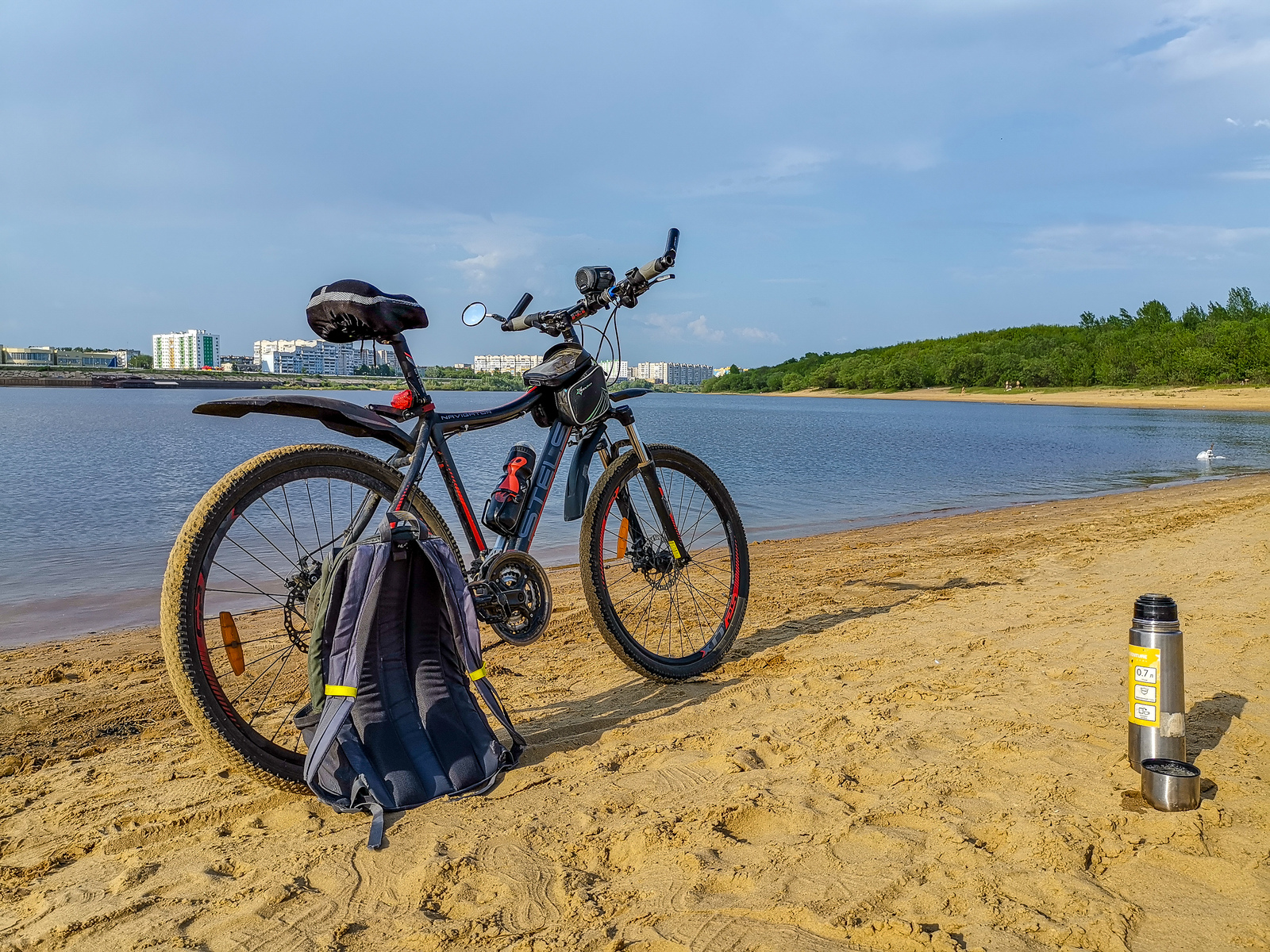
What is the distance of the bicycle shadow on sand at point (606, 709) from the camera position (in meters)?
3.50

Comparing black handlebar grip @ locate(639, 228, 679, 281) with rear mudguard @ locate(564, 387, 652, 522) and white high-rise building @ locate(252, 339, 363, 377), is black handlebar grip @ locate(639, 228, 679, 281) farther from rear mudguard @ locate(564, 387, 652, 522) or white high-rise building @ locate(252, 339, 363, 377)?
white high-rise building @ locate(252, 339, 363, 377)

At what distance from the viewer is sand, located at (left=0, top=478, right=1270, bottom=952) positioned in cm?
214

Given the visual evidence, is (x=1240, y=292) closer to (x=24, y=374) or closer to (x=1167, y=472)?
(x=1167, y=472)

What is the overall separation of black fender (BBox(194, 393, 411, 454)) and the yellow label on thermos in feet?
9.65

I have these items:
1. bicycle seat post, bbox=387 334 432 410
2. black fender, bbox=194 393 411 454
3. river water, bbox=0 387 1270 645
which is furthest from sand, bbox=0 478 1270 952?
river water, bbox=0 387 1270 645

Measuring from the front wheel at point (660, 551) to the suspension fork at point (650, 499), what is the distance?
1cm

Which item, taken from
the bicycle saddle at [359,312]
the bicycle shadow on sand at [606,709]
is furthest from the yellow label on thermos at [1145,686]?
the bicycle saddle at [359,312]

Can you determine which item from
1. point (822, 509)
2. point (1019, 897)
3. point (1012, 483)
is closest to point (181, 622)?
point (1019, 897)

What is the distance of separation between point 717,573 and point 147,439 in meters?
23.8

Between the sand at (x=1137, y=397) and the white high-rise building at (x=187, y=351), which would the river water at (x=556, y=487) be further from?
the white high-rise building at (x=187, y=351)

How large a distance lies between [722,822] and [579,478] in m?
2.05

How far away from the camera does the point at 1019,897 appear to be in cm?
222

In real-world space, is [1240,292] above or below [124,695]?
above

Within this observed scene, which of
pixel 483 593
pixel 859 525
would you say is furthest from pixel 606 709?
pixel 859 525
